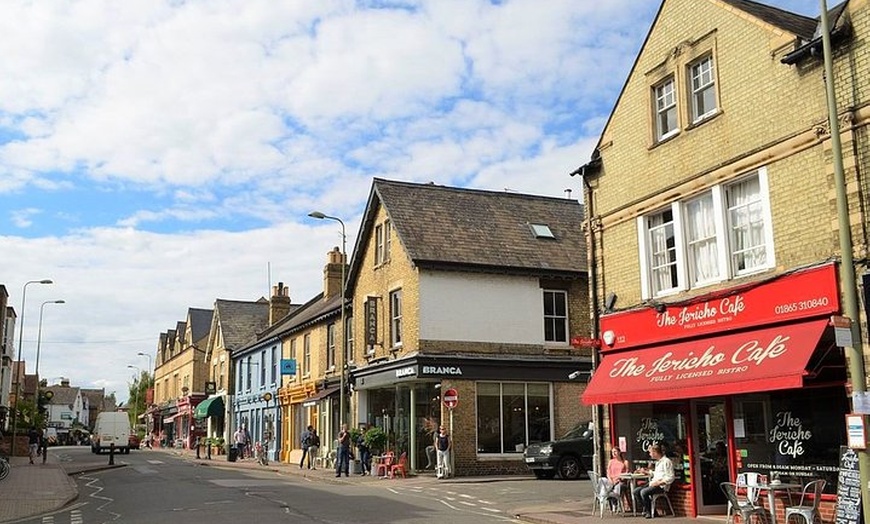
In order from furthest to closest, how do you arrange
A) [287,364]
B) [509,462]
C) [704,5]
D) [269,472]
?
[287,364] < [269,472] < [509,462] < [704,5]

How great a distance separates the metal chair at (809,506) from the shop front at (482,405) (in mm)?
14524

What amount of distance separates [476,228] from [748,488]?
1753cm

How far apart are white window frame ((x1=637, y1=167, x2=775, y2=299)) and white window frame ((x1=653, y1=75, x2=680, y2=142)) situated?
1.53m

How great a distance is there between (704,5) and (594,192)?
4.62 metres

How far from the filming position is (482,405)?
93.6ft

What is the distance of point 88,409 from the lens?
572 feet

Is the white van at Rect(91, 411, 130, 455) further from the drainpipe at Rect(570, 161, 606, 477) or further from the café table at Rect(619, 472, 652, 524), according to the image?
Answer: the café table at Rect(619, 472, 652, 524)

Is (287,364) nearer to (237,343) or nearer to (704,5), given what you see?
(237,343)

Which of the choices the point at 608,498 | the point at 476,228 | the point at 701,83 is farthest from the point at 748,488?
the point at 476,228

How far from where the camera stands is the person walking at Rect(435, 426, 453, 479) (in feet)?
87.6

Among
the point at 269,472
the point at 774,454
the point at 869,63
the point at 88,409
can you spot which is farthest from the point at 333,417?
the point at 88,409

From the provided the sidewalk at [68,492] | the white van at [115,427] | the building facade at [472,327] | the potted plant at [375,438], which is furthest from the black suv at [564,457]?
the white van at [115,427]

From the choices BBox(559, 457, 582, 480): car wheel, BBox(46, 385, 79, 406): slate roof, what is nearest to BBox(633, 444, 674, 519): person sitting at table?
BBox(559, 457, 582, 480): car wheel

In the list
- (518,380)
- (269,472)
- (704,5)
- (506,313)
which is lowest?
(269,472)
